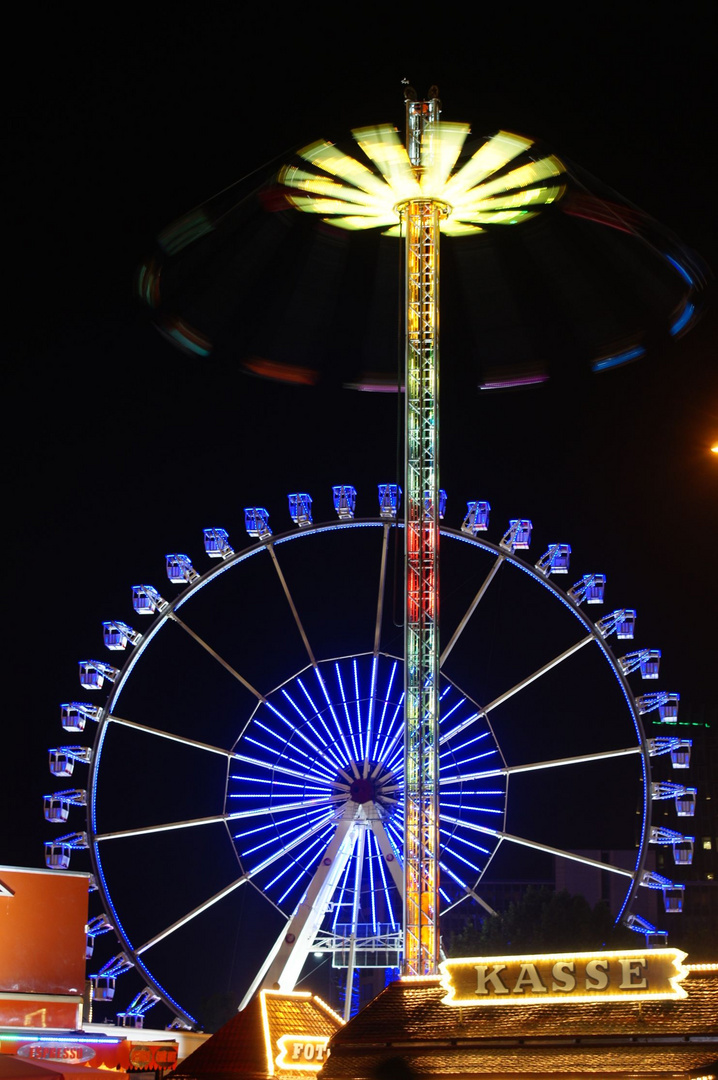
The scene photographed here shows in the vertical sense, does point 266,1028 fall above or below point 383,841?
below

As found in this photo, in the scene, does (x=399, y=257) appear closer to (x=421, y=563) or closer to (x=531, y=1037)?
(x=421, y=563)

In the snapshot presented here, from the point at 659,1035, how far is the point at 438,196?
17.1 metres

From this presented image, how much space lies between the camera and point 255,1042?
18703 mm

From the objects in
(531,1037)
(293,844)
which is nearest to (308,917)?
(293,844)

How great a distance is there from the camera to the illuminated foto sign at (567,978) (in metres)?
15.1

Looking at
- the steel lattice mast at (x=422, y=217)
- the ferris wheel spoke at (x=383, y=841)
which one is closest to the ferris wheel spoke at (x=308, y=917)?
the ferris wheel spoke at (x=383, y=841)

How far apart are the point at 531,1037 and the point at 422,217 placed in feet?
54.5

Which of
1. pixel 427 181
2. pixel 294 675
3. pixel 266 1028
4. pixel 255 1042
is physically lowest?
pixel 255 1042

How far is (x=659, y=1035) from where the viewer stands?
14.5 meters

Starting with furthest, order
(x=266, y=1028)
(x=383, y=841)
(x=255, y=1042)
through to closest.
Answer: (x=383, y=841), (x=266, y=1028), (x=255, y=1042)

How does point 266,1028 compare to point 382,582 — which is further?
point 382,582

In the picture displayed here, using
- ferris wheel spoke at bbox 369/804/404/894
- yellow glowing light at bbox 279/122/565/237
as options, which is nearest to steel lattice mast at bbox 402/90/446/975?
yellow glowing light at bbox 279/122/565/237

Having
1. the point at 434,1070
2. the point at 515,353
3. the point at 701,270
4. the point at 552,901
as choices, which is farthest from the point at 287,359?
the point at 552,901

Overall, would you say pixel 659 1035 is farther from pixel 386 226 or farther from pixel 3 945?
pixel 386 226
